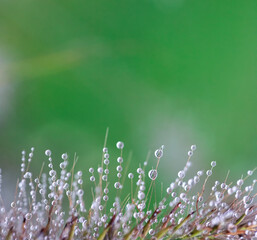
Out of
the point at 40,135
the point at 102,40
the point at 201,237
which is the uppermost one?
the point at 102,40

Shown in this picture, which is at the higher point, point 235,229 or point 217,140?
point 235,229

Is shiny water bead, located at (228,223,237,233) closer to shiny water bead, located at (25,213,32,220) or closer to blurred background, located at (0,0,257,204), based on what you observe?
shiny water bead, located at (25,213,32,220)

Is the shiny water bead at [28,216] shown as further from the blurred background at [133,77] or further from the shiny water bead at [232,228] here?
the blurred background at [133,77]

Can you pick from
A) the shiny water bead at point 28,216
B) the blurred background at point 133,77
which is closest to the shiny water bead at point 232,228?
the shiny water bead at point 28,216

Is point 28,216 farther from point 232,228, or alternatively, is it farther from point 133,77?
point 133,77

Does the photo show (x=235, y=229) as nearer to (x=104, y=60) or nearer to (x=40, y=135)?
(x=40, y=135)

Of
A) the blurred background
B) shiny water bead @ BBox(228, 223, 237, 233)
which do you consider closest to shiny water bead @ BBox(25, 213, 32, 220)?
shiny water bead @ BBox(228, 223, 237, 233)

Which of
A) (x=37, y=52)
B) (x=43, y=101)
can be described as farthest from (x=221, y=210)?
(x=37, y=52)

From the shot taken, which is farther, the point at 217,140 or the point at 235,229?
the point at 217,140
